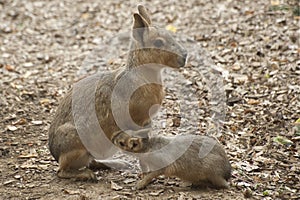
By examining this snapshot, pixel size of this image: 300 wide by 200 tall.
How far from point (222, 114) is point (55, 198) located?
2891 mm

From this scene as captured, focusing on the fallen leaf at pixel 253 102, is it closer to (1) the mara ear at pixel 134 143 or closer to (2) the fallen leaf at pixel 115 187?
(1) the mara ear at pixel 134 143

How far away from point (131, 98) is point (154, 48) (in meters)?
0.64

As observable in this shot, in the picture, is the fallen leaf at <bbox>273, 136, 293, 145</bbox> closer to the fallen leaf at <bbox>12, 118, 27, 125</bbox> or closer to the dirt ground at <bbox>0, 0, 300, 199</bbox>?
the dirt ground at <bbox>0, 0, 300, 199</bbox>

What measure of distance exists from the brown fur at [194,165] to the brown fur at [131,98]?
1.18ft

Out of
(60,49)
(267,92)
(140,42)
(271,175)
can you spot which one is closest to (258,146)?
(271,175)

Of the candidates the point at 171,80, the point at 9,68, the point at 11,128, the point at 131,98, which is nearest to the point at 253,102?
the point at 171,80

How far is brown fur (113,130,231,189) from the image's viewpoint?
5.65 meters

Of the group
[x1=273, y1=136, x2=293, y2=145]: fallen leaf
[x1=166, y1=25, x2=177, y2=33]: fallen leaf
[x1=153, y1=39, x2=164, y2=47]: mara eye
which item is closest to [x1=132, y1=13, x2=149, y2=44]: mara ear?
[x1=153, y1=39, x2=164, y2=47]: mara eye

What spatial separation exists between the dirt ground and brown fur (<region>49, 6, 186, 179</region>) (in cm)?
26

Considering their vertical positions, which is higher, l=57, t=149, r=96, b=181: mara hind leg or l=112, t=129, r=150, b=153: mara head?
l=112, t=129, r=150, b=153: mara head

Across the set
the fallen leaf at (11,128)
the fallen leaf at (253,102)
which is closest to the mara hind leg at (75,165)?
the fallen leaf at (11,128)

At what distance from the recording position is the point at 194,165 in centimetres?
567

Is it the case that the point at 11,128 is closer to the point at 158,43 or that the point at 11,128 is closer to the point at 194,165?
the point at 158,43

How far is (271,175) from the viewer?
6.05 metres
